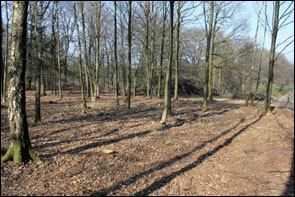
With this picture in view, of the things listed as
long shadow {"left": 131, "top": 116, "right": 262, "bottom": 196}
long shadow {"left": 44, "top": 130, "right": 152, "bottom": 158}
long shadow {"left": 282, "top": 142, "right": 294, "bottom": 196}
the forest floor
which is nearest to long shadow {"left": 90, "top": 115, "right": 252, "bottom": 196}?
the forest floor

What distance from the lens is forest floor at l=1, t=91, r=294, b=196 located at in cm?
406

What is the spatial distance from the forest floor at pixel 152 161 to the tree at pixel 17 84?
0.37 meters

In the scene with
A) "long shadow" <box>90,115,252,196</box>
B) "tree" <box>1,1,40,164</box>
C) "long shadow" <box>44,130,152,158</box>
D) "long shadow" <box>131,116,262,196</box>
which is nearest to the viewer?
"long shadow" <box>90,115,252,196</box>

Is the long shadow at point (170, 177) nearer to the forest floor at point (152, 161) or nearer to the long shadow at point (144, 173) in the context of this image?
the forest floor at point (152, 161)

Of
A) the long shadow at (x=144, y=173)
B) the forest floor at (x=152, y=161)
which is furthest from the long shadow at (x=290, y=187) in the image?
the long shadow at (x=144, y=173)

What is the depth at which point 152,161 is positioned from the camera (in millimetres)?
Answer: 5371

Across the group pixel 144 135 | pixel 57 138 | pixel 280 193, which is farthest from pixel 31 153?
pixel 280 193

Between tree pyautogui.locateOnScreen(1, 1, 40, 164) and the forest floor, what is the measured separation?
1.22 feet

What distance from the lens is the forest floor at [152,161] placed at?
4062 millimetres

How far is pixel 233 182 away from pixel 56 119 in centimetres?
867

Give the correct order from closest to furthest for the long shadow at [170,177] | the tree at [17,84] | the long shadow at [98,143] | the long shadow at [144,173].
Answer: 1. the long shadow at [144,173]
2. the long shadow at [170,177]
3. the tree at [17,84]
4. the long shadow at [98,143]

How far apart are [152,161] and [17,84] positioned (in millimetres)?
3848

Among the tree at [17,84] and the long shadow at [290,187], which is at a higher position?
the tree at [17,84]

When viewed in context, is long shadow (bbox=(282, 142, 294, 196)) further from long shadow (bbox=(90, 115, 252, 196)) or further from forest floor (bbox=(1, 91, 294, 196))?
long shadow (bbox=(90, 115, 252, 196))
